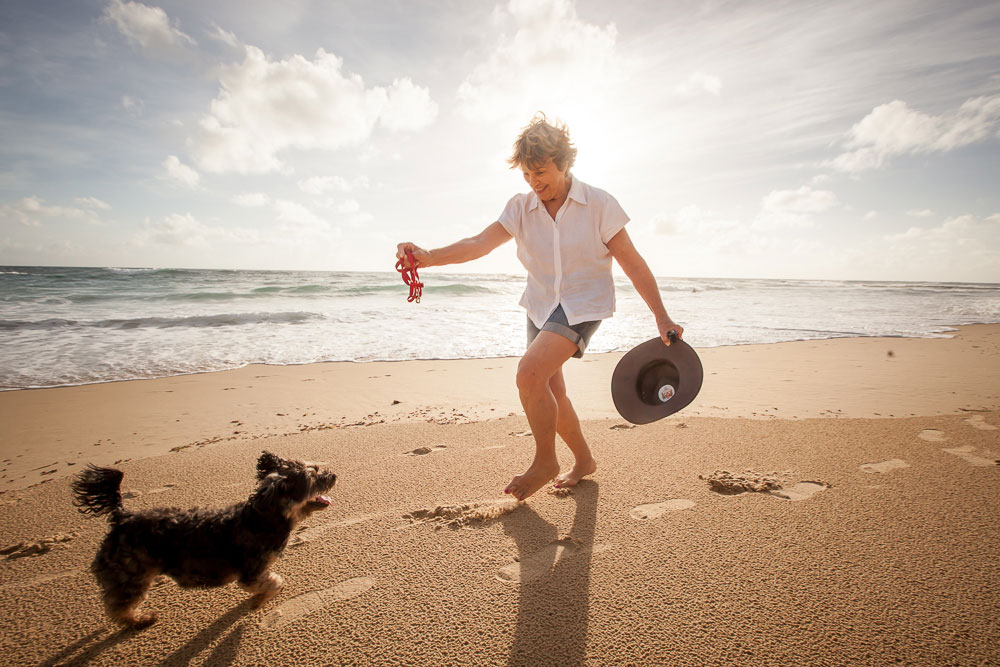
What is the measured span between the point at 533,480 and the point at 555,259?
126cm

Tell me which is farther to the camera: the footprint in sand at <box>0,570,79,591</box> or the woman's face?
the woman's face

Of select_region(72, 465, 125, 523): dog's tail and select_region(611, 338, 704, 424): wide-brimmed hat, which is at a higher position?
select_region(611, 338, 704, 424): wide-brimmed hat

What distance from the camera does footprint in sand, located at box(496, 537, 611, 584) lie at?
1.94 meters

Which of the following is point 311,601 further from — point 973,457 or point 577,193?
point 973,457

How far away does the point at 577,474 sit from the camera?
111 inches

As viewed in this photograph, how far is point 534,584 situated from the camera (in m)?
1.88

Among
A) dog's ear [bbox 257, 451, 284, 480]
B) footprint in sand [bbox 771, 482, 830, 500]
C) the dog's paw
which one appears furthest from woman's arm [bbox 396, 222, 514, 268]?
footprint in sand [bbox 771, 482, 830, 500]

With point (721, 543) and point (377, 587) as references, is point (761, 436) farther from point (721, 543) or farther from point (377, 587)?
point (377, 587)

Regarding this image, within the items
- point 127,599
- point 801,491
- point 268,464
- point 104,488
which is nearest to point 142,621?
point 127,599

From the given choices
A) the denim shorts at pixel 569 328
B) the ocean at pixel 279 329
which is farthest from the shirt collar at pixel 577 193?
the ocean at pixel 279 329

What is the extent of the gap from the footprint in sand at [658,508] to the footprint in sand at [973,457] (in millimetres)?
1959

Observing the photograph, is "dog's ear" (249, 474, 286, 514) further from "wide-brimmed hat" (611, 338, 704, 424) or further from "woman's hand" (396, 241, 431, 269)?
"wide-brimmed hat" (611, 338, 704, 424)

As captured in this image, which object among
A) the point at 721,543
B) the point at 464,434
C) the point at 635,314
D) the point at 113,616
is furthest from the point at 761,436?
the point at 635,314

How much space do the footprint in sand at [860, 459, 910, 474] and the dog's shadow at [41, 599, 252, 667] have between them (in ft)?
11.3
